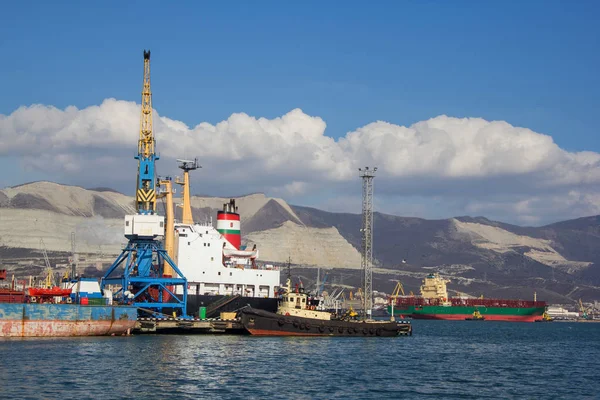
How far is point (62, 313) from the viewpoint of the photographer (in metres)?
65.9

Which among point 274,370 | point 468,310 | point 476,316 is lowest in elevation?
point 274,370

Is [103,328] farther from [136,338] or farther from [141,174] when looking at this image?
[141,174]

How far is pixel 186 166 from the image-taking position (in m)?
93.7

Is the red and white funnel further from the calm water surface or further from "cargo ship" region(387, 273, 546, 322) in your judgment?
"cargo ship" region(387, 273, 546, 322)

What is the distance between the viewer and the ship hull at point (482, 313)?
598 feet

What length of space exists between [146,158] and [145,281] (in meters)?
12.6

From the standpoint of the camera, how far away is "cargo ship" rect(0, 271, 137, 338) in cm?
6354

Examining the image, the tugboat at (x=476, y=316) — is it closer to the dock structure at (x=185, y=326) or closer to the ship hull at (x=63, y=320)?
the dock structure at (x=185, y=326)

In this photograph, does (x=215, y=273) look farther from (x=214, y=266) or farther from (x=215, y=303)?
(x=215, y=303)

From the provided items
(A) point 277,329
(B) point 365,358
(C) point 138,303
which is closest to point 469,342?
(A) point 277,329

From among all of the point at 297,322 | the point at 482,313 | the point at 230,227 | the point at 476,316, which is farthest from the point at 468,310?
the point at 297,322

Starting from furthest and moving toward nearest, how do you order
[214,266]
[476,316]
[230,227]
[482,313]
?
[482,313] < [476,316] < [230,227] < [214,266]

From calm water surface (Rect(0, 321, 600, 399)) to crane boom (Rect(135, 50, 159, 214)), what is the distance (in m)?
15.1

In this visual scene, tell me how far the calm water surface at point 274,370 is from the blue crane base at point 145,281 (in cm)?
802
